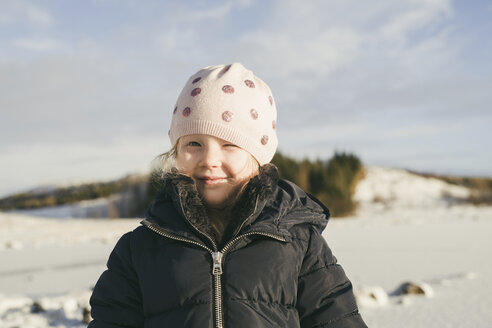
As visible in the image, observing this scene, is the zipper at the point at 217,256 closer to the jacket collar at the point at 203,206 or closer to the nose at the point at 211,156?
the jacket collar at the point at 203,206

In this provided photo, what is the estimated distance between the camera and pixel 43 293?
4.83 metres

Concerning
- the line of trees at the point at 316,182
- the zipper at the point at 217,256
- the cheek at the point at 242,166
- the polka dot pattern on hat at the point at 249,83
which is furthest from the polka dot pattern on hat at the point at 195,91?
the line of trees at the point at 316,182

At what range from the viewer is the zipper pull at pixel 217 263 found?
1.52 m

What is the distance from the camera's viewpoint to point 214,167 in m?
1.68

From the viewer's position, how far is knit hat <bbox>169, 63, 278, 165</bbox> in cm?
174

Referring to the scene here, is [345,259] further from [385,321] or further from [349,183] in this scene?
[349,183]

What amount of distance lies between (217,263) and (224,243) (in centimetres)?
12

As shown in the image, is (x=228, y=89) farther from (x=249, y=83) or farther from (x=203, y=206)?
(x=203, y=206)

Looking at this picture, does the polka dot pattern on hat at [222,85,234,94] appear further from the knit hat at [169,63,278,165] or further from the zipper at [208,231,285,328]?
the zipper at [208,231,285,328]

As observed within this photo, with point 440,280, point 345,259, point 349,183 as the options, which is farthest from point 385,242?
point 349,183

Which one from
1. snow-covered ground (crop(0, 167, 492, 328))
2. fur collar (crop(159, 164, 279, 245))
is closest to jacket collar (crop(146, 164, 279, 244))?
fur collar (crop(159, 164, 279, 245))

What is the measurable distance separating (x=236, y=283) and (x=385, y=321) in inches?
84.4

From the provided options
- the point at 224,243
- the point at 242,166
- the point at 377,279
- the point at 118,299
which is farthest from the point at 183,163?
the point at 377,279

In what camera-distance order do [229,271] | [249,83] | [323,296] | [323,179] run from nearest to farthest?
[229,271], [323,296], [249,83], [323,179]
